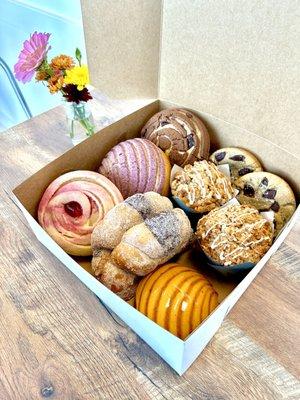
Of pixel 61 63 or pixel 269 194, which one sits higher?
pixel 61 63

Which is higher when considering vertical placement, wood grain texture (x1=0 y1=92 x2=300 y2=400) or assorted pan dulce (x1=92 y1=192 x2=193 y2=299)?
assorted pan dulce (x1=92 y1=192 x2=193 y2=299)

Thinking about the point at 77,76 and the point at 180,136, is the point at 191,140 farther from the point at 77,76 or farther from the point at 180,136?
the point at 77,76

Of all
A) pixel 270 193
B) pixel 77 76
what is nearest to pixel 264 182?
pixel 270 193

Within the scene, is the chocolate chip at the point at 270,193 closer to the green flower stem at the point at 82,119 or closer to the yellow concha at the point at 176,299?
the yellow concha at the point at 176,299

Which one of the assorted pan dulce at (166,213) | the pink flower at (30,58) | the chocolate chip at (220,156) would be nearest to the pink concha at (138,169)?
the assorted pan dulce at (166,213)

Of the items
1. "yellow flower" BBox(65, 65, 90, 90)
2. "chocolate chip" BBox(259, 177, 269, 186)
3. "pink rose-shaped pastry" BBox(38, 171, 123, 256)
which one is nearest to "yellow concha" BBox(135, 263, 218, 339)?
"pink rose-shaped pastry" BBox(38, 171, 123, 256)

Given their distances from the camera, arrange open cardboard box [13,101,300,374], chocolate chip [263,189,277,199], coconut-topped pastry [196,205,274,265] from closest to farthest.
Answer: open cardboard box [13,101,300,374], coconut-topped pastry [196,205,274,265], chocolate chip [263,189,277,199]

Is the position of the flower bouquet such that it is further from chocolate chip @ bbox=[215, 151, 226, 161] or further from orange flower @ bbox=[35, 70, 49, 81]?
chocolate chip @ bbox=[215, 151, 226, 161]
